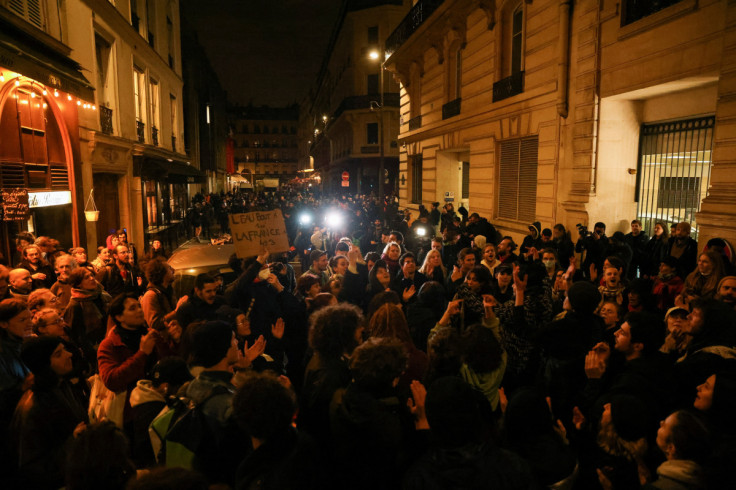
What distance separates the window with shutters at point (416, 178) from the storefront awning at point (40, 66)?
14.6m

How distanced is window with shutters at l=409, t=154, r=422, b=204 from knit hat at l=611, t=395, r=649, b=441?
18996 millimetres

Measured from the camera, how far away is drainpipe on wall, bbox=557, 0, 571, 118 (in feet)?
32.1

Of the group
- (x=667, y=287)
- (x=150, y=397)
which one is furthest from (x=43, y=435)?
(x=667, y=287)

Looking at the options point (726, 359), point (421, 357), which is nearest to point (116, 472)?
point (421, 357)

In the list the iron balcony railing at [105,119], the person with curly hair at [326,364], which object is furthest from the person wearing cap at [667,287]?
the iron balcony railing at [105,119]

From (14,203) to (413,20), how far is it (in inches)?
645

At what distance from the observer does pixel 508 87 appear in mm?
12477

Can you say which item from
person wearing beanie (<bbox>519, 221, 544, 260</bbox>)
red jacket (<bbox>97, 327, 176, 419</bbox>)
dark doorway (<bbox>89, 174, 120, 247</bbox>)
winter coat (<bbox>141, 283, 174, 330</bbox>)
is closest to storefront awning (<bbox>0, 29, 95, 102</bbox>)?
winter coat (<bbox>141, 283, 174, 330</bbox>)

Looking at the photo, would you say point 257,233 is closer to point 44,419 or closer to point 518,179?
point 44,419

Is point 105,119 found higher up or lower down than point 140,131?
lower down

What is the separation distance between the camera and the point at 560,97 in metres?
9.94

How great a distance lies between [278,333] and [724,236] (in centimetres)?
607

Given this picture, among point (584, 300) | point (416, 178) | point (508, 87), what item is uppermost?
point (508, 87)

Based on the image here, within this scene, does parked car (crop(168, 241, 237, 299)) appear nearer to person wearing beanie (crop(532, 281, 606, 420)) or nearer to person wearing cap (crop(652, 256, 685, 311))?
person wearing beanie (crop(532, 281, 606, 420))
